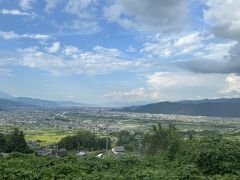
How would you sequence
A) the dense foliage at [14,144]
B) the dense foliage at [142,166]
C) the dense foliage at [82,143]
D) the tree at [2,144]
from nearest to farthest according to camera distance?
the dense foliage at [142,166] → the dense foliage at [14,144] → the tree at [2,144] → the dense foliage at [82,143]

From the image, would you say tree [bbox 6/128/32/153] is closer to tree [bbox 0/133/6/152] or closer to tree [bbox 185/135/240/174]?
tree [bbox 0/133/6/152]

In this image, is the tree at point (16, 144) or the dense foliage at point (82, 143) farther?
the dense foliage at point (82, 143)

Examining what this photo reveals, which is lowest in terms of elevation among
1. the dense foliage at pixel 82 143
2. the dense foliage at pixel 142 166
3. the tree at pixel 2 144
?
the dense foliage at pixel 82 143

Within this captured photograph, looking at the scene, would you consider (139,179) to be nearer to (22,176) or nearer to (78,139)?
(22,176)

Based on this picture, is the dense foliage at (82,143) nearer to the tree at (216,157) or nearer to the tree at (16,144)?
the tree at (16,144)

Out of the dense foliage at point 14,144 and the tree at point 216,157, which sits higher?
the tree at point 216,157

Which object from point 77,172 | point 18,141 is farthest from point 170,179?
point 18,141

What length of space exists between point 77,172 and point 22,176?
2637mm

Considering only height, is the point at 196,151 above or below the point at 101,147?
above

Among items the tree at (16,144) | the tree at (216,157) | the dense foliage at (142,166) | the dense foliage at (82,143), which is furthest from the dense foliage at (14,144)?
the tree at (216,157)

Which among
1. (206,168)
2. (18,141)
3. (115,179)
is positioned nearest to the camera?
(115,179)

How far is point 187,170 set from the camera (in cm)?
1900

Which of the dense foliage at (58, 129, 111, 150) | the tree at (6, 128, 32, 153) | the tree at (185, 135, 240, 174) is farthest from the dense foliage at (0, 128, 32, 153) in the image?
the tree at (185, 135, 240, 174)

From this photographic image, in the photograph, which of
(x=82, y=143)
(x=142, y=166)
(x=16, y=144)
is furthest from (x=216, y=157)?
(x=82, y=143)
